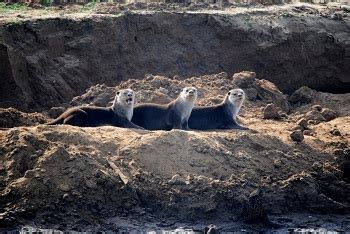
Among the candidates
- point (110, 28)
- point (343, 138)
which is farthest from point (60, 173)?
point (110, 28)

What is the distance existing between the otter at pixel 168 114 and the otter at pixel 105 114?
0.88 feet

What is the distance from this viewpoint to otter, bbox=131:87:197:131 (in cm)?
1723

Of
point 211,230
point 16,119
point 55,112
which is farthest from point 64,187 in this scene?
point 55,112

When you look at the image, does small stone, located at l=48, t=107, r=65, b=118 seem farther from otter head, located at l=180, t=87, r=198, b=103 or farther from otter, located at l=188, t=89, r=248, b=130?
otter, located at l=188, t=89, r=248, b=130

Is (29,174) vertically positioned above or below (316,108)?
above

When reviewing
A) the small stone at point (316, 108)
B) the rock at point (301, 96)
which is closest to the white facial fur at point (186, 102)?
the small stone at point (316, 108)

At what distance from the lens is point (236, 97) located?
18.0 meters

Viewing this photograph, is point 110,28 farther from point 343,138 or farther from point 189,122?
point 343,138

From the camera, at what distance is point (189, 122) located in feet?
57.5

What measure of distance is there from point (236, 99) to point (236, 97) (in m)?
0.05

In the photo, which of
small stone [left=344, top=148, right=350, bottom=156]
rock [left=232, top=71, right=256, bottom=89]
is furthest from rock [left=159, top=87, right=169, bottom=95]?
small stone [left=344, top=148, right=350, bottom=156]

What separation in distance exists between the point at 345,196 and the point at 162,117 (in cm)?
393

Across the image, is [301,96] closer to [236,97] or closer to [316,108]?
[316,108]

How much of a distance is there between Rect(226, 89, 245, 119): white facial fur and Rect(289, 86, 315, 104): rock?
3554 millimetres
